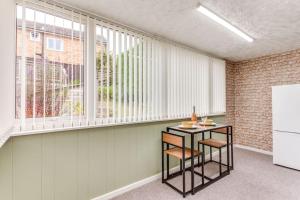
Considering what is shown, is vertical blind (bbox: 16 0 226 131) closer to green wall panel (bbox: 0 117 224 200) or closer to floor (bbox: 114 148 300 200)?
green wall panel (bbox: 0 117 224 200)

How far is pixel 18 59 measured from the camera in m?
1.76

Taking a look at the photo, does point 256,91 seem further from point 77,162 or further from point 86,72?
point 77,162

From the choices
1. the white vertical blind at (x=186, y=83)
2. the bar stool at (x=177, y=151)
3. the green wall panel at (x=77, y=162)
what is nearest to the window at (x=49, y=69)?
the green wall panel at (x=77, y=162)

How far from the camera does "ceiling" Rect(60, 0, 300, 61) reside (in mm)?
2025

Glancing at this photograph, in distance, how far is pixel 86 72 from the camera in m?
2.22

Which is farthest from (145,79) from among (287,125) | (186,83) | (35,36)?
(287,125)

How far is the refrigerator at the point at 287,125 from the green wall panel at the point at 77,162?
264 cm

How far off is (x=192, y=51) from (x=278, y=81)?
2379 millimetres

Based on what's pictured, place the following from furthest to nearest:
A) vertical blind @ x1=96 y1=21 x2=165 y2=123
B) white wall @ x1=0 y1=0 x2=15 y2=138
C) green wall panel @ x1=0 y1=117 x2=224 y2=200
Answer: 1. vertical blind @ x1=96 y1=21 x2=165 y2=123
2. green wall panel @ x1=0 y1=117 x2=224 y2=200
3. white wall @ x1=0 y1=0 x2=15 y2=138

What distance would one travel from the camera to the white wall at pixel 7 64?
1.29 meters

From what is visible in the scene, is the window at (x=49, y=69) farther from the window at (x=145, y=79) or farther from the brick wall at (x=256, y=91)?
the brick wall at (x=256, y=91)

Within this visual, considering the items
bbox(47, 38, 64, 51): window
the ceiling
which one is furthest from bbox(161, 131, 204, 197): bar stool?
bbox(47, 38, 64, 51): window

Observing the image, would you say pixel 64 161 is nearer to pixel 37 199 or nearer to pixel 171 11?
pixel 37 199

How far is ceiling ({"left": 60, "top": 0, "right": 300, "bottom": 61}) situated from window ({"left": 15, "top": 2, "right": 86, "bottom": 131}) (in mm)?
350
